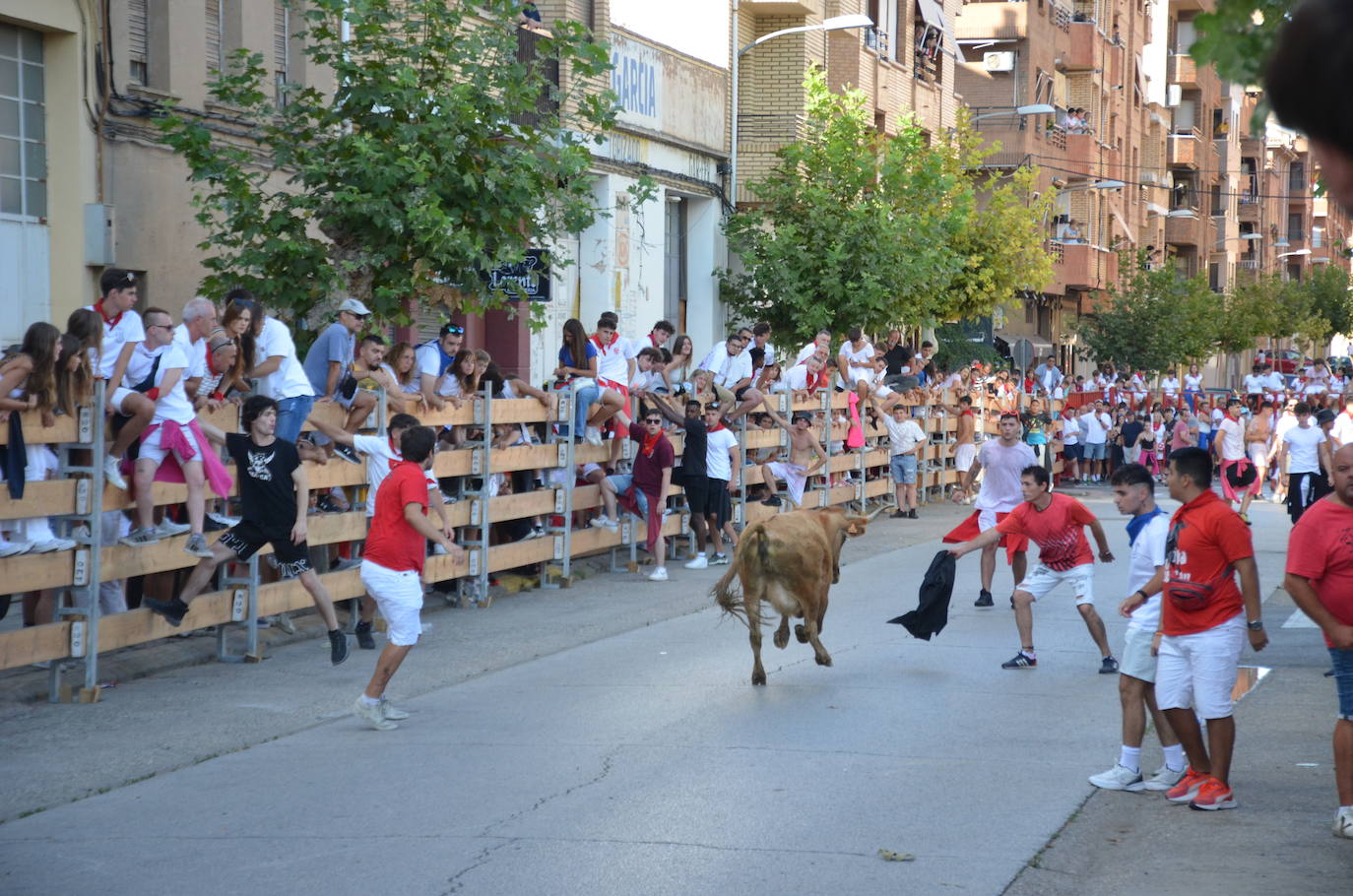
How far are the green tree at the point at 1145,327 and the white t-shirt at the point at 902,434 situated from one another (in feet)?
94.9

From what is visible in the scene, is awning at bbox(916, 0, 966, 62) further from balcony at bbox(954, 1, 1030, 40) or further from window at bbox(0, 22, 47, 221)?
window at bbox(0, 22, 47, 221)

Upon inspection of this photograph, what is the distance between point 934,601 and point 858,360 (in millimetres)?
14163

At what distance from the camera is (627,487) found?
57.6 ft

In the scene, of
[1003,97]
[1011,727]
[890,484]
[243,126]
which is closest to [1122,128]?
[1003,97]

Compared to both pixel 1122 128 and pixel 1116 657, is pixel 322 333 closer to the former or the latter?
pixel 1116 657

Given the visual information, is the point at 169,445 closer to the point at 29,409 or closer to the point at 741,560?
the point at 29,409

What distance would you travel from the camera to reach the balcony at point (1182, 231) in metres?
75.3

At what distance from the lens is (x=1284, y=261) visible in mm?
110188

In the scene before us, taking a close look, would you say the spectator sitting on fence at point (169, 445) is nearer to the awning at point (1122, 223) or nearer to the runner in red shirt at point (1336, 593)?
the runner in red shirt at point (1336, 593)

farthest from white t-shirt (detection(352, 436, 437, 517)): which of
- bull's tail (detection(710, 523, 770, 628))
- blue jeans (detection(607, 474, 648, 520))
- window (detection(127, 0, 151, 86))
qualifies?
window (detection(127, 0, 151, 86))

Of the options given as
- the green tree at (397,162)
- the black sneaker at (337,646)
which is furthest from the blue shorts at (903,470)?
the black sneaker at (337,646)

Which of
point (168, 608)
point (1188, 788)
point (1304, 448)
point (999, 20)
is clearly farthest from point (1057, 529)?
point (999, 20)

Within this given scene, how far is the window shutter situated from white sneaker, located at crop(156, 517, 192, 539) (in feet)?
24.4

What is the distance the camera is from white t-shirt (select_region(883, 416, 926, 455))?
84.3 feet
